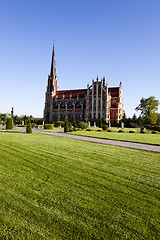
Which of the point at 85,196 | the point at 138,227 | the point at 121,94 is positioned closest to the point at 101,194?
the point at 85,196

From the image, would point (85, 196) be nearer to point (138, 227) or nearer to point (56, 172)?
point (138, 227)

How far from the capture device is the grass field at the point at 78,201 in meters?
2.65

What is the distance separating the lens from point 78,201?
11.6ft

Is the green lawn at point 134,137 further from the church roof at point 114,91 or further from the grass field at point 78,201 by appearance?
the church roof at point 114,91

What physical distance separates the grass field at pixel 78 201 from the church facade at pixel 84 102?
5494 centimetres

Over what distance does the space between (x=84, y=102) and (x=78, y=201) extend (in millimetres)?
66313

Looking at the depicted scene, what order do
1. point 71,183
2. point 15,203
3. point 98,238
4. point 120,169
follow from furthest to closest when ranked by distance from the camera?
point 120,169
point 71,183
point 15,203
point 98,238

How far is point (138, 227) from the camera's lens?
9.02ft

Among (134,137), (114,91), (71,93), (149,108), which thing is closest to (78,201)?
(134,137)

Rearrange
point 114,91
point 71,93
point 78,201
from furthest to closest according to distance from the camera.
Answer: point 71,93, point 114,91, point 78,201

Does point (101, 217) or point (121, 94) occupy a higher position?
point (121, 94)

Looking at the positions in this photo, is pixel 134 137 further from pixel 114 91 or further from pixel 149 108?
pixel 114 91

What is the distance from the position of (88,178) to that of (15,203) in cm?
218

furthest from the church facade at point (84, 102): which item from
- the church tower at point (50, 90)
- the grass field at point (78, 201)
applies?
the grass field at point (78, 201)
